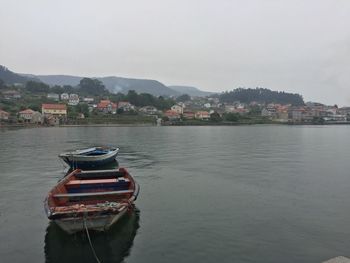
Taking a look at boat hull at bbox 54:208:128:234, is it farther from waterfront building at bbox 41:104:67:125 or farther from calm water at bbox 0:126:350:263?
waterfront building at bbox 41:104:67:125

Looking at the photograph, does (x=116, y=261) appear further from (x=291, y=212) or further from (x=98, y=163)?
(x=98, y=163)

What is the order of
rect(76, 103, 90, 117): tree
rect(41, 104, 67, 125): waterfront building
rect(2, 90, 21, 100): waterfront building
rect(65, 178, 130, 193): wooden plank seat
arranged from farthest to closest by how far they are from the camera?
rect(2, 90, 21, 100): waterfront building < rect(76, 103, 90, 117): tree < rect(41, 104, 67, 125): waterfront building < rect(65, 178, 130, 193): wooden plank seat

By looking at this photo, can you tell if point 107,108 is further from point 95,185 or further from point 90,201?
point 90,201

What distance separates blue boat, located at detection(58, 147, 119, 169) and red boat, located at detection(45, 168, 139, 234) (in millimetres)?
11605

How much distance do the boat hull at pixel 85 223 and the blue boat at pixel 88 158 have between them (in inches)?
806

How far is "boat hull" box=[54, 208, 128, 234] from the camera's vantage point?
44.0 ft

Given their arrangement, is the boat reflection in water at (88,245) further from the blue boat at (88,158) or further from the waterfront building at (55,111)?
the waterfront building at (55,111)

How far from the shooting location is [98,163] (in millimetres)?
35375

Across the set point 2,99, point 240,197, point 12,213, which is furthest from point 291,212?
point 2,99

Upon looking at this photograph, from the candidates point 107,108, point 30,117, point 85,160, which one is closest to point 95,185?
point 85,160

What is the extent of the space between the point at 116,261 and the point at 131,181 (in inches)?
269

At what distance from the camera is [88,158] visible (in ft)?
113

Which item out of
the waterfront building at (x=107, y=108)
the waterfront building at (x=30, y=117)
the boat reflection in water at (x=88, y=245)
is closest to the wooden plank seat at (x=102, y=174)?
the boat reflection in water at (x=88, y=245)

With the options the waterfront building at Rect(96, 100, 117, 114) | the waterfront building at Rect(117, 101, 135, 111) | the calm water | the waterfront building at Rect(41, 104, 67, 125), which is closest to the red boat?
the calm water
